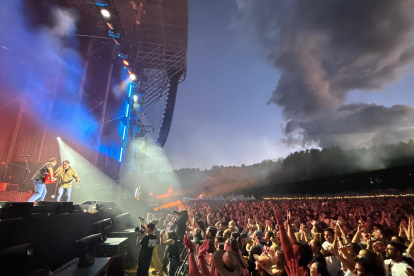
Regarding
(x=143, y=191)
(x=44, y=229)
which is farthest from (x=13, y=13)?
(x=143, y=191)

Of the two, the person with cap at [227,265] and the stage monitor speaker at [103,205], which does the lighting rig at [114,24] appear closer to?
the stage monitor speaker at [103,205]

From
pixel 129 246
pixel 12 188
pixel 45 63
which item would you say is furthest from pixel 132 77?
pixel 129 246

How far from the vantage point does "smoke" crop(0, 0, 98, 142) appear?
29.6 ft

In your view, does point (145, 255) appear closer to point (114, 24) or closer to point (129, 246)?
point (129, 246)

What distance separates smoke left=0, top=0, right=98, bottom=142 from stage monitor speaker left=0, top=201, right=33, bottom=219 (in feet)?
28.3

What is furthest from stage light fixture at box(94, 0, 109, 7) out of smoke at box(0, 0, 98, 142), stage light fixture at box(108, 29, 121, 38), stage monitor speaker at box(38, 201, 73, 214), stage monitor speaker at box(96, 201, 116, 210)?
stage monitor speaker at box(38, 201, 73, 214)

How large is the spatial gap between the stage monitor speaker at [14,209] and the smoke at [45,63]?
8.63 metres

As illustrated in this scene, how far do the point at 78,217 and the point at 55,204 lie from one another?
837 millimetres

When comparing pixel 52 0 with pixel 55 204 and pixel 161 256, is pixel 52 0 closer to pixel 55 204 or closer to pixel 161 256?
pixel 55 204

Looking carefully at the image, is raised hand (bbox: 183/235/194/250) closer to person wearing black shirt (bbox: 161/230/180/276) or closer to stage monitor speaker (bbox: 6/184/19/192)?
person wearing black shirt (bbox: 161/230/180/276)

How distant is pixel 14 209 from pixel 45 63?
10.2m

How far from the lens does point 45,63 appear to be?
10422 millimetres

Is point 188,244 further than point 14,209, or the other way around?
point 14,209

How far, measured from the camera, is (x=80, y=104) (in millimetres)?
11781
